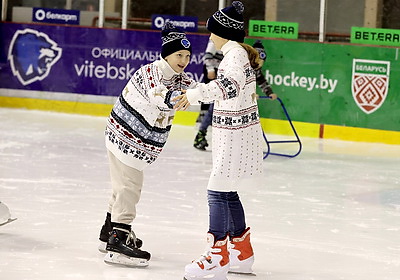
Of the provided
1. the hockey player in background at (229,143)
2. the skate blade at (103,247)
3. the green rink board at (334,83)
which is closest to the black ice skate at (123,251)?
the skate blade at (103,247)

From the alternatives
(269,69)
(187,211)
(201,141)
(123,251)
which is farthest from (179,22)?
(123,251)

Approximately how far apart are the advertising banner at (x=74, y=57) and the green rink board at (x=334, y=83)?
1110 millimetres

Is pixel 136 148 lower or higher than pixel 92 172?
higher

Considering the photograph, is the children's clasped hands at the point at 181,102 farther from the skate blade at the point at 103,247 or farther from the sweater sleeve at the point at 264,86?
the sweater sleeve at the point at 264,86

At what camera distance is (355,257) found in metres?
4.97

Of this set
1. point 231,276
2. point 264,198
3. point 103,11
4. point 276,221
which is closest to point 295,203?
point 264,198

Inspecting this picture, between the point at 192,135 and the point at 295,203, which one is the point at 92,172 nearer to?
the point at 295,203

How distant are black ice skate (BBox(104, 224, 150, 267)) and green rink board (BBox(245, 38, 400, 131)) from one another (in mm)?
6005

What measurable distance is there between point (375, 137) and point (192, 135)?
197 centimetres

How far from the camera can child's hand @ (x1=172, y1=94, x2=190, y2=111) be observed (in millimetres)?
4266

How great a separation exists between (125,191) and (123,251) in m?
0.29

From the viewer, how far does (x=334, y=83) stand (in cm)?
1046

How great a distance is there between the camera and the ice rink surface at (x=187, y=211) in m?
4.66

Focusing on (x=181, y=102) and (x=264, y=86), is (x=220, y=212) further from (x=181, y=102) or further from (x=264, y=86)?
(x=264, y=86)
